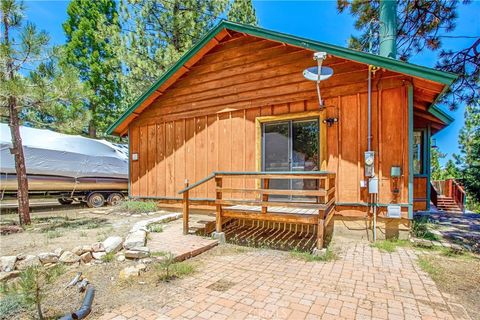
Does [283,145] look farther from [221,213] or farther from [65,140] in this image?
[65,140]

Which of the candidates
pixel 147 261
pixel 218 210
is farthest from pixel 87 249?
pixel 218 210

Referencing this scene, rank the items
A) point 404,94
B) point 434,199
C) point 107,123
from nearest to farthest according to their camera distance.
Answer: point 404,94
point 434,199
point 107,123

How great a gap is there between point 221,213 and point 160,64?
963 cm

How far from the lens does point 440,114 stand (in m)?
6.62

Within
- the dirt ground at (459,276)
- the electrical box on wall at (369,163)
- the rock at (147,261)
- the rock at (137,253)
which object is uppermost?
the electrical box on wall at (369,163)

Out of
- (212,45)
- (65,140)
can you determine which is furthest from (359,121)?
(65,140)

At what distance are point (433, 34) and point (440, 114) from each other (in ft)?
8.58

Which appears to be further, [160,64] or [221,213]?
[160,64]

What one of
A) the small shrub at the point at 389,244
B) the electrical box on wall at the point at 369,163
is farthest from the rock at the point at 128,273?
the electrical box on wall at the point at 369,163

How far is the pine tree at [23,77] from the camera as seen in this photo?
5.34 m

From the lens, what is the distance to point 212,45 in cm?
704

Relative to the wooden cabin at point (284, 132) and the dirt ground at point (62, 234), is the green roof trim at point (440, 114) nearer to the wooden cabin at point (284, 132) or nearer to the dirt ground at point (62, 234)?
the wooden cabin at point (284, 132)

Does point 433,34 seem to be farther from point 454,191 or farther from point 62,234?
point 62,234

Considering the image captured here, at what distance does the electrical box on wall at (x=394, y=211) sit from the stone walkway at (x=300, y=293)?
37.2 inches
